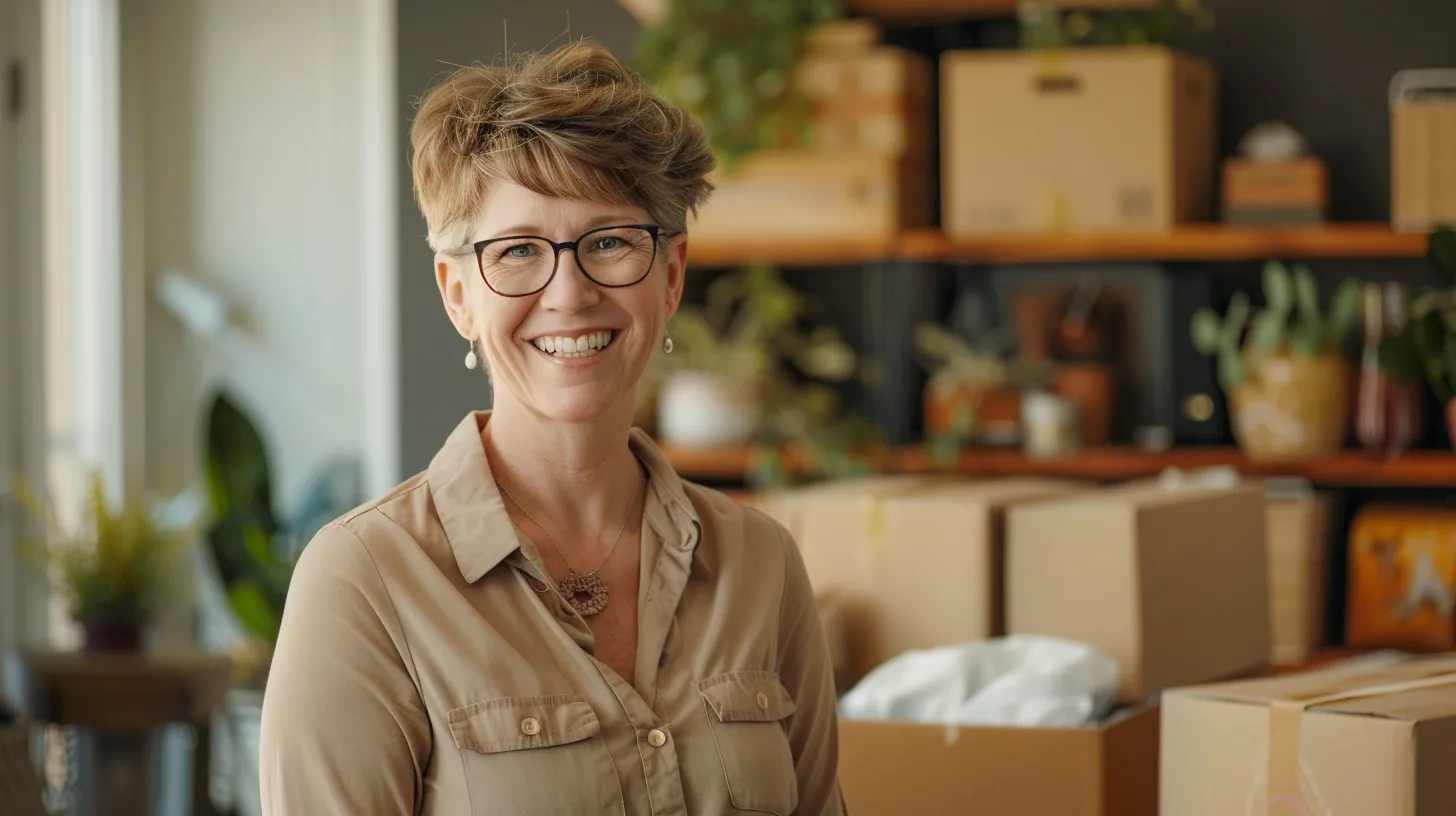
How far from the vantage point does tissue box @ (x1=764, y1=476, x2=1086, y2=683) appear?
2297mm

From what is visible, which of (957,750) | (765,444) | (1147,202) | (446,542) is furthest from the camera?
(765,444)

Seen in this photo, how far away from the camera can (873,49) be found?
4.06 metres

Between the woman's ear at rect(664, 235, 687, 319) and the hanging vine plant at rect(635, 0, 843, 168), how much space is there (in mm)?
2356

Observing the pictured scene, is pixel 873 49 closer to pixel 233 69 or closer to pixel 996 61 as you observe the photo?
pixel 996 61

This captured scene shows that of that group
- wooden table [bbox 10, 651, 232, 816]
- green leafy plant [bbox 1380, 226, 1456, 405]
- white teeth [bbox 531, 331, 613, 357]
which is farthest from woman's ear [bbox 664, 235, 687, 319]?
wooden table [bbox 10, 651, 232, 816]

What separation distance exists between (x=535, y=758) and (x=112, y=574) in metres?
2.36

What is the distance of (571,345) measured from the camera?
1.51m

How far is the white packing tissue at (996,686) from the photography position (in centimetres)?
203

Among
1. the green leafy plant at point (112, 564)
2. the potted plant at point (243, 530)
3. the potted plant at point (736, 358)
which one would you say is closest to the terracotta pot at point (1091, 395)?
the potted plant at point (736, 358)

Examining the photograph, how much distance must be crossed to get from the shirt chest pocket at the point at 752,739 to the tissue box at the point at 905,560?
753mm

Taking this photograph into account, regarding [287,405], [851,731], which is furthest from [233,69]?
[851,731]

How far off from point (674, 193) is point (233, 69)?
12.4ft

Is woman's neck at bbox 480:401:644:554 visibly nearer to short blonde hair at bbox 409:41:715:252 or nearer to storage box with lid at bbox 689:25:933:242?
short blonde hair at bbox 409:41:715:252

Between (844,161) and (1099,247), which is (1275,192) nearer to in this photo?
(1099,247)
